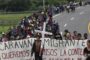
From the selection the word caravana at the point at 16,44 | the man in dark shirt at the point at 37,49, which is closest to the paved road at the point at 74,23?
the word caravana at the point at 16,44

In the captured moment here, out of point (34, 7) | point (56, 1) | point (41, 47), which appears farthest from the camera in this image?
point (34, 7)

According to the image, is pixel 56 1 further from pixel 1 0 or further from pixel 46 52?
pixel 46 52

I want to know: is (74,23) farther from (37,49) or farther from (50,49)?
(37,49)

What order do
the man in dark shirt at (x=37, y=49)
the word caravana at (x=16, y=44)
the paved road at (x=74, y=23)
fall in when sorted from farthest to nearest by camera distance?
1. the paved road at (x=74, y=23)
2. the word caravana at (x=16, y=44)
3. the man in dark shirt at (x=37, y=49)

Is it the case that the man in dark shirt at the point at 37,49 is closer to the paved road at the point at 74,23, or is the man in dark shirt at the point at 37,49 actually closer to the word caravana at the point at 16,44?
the word caravana at the point at 16,44

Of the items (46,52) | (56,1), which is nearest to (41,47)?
(46,52)

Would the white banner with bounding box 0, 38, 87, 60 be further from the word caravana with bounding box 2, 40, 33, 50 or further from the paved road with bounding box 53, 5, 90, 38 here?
the paved road with bounding box 53, 5, 90, 38

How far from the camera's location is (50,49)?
59.2ft

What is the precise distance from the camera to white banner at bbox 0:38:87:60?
17969 mm

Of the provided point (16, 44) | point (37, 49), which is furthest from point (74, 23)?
point (37, 49)

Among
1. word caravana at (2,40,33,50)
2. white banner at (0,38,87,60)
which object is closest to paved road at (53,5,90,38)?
white banner at (0,38,87,60)

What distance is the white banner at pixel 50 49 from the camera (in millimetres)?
17969

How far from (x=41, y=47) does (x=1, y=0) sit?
112079 mm

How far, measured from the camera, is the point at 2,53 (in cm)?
1803
